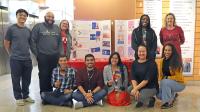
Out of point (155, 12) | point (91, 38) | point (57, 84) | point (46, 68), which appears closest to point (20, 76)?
point (46, 68)

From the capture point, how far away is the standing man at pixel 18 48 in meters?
4.39

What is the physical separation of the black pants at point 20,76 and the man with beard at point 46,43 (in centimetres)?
21

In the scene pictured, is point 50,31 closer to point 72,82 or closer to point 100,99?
point 72,82

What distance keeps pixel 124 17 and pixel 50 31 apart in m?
2.18

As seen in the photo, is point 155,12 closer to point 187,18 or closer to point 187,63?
point 187,18

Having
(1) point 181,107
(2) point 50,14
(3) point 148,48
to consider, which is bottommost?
(1) point 181,107

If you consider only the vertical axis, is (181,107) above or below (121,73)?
below

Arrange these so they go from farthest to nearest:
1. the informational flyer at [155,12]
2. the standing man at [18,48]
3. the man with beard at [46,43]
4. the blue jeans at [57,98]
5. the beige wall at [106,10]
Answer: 1. the beige wall at [106,10]
2. the informational flyer at [155,12]
3. the man with beard at [46,43]
4. the blue jeans at [57,98]
5. the standing man at [18,48]

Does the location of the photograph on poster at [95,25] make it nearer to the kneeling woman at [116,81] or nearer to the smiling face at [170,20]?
the kneeling woman at [116,81]

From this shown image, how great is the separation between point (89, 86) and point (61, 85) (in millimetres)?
437

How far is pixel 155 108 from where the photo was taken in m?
4.35

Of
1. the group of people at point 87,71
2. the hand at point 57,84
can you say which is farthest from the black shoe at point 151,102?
the hand at point 57,84

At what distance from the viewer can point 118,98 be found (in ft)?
14.8

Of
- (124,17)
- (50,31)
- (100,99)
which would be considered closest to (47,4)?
(124,17)
